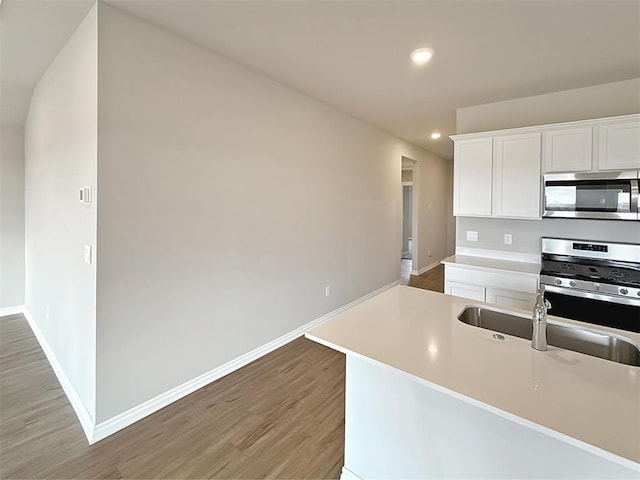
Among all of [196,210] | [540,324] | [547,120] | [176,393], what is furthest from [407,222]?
[540,324]

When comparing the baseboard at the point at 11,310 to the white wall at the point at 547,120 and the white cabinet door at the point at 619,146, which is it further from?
the white cabinet door at the point at 619,146

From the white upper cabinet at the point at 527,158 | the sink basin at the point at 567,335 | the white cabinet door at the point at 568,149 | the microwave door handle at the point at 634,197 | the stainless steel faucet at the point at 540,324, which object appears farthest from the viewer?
the white cabinet door at the point at 568,149

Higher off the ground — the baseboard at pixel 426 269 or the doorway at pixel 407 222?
the doorway at pixel 407 222

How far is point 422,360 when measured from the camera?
127 centimetres

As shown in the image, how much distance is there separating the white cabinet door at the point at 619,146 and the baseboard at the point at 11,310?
6932 mm

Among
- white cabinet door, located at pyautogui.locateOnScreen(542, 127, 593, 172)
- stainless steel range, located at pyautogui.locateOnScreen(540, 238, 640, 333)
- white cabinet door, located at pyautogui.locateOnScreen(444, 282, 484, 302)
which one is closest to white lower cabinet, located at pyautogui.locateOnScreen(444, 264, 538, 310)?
white cabinet door, located at pyautogui.locateOnScreen(444, 282, 484, 302)

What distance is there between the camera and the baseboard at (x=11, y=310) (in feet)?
13.5

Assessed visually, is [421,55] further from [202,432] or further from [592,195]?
[202,432]

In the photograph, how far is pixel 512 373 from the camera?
1176 mm

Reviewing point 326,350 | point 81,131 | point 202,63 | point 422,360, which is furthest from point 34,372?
point 422,360

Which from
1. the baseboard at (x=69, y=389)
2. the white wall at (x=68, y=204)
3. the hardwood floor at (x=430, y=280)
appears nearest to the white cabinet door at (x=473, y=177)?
the hardwood floor at (x=430, y=280)

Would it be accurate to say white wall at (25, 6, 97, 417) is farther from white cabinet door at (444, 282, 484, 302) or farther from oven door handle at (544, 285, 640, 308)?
oven door handle at (544, 285, 640, 308)

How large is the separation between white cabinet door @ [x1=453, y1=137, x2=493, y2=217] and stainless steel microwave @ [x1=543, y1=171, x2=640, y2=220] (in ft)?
1.74

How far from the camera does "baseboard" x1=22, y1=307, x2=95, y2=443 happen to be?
202cm
